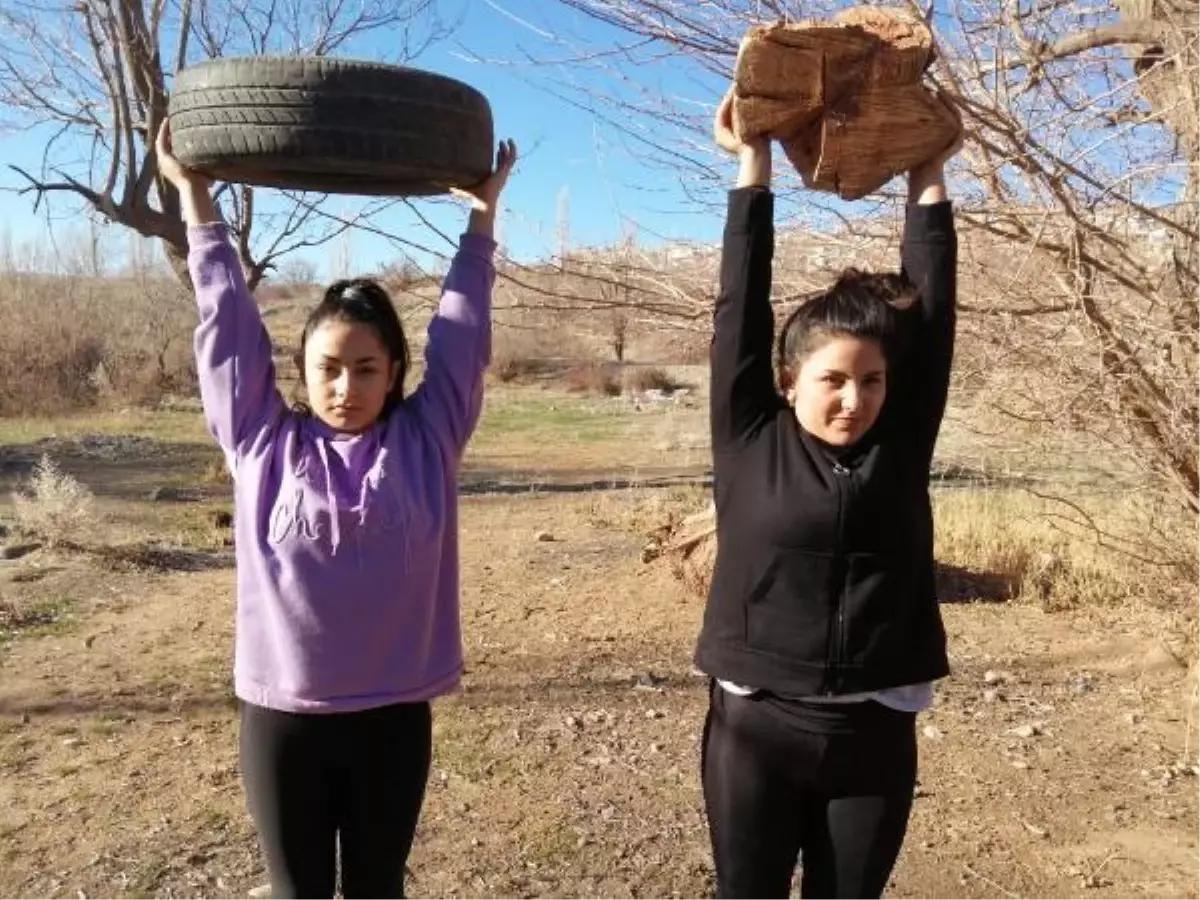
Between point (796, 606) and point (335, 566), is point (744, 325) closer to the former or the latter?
point (796, 606)

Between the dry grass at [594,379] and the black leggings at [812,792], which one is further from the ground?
the dry grass at [594,379]

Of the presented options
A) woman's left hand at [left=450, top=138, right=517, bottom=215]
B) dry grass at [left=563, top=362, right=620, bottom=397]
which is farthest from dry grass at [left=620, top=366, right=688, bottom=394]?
woman's left hand at [left=450, top=138, right=517, bottom=215]

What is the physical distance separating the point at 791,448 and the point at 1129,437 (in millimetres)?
2947

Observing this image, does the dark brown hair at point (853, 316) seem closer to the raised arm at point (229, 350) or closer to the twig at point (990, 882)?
the raised arm at point (229, 350)

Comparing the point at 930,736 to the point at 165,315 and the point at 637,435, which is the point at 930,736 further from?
the point at 165,315

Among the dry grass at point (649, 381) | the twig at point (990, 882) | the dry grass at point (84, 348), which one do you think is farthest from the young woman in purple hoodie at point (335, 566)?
the dry grass at point (649, 381)

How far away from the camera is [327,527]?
5.96 ft

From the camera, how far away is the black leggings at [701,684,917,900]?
173 centimetres

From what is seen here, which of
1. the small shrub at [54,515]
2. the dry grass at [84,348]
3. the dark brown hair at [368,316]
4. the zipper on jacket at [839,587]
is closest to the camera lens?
the zipper on jacket at [839,587]

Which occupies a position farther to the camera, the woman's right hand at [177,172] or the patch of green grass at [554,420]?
the patch of green grass at [554,420]

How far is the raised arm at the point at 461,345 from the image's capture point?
199cm

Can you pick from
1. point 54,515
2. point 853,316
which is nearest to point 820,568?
point 853,316

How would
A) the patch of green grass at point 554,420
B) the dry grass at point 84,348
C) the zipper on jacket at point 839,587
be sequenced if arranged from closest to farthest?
the zipper on jacket at point 839,587 → the patch of green grass at point 554,420 → the dry grass at point 84,348

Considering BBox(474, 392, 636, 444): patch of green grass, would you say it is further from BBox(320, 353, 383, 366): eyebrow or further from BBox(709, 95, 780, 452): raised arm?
BBox(709, 95, 780, 452): raised arm
